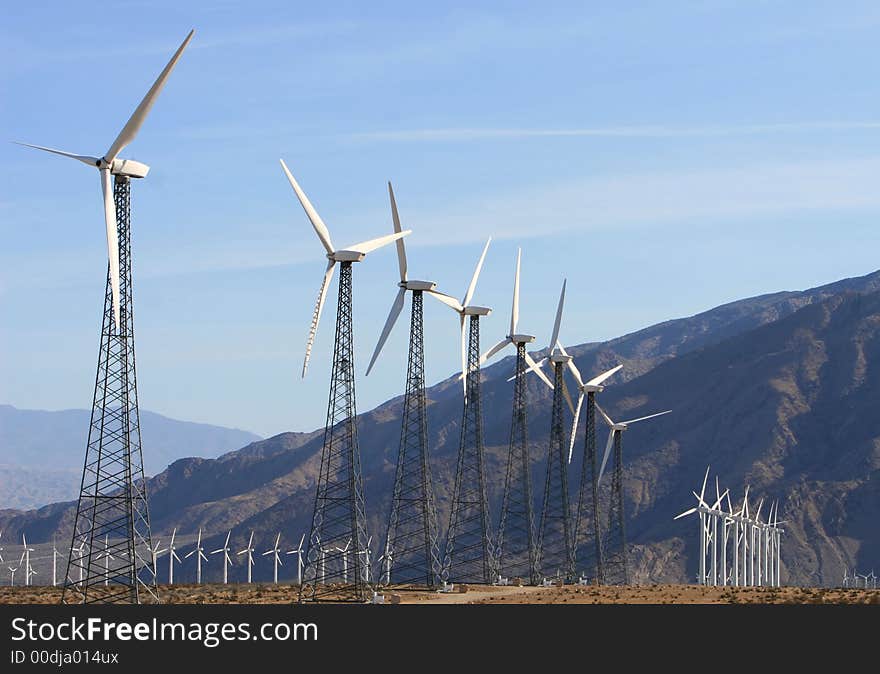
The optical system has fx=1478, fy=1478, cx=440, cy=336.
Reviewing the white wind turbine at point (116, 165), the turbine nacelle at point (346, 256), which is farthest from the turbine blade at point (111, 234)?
the turbine nacelle at point (346, 256)

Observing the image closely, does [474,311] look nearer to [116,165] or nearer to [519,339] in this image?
[519,339]

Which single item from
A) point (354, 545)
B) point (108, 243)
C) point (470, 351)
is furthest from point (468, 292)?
point (108, 243)

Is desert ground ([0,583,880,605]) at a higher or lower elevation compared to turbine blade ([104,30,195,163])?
lower

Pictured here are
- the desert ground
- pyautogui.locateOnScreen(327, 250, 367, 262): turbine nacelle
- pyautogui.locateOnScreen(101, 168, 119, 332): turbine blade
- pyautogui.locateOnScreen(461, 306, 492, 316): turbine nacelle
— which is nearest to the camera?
pyautogui.locateOnScreen(101, 168, 119, 332): turbine blade

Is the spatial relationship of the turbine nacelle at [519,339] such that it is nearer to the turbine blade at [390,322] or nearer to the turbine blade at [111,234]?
the turbine blade at [390,322]

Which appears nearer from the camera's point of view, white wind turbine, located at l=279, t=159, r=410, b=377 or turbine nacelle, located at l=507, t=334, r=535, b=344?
white wind turbine, located at l=279, t=159, r=410, b=377

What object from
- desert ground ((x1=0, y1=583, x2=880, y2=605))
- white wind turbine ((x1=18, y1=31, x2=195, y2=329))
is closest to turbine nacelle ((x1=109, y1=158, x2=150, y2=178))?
white wind turbine ((x1=18, y1=31, x2=195, y2=329))

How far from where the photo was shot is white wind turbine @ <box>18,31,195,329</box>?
214 ft

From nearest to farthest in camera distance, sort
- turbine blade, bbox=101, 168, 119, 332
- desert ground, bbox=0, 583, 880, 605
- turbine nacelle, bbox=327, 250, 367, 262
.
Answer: turbine blade, bbox=101, 168, 119, 332, turbine nacelle, bbox=327, 250, 367, 262, desert ground, bbox=0, 583, 880, 605

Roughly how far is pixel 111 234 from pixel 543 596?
142 ft

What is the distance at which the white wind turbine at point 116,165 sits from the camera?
214 ft

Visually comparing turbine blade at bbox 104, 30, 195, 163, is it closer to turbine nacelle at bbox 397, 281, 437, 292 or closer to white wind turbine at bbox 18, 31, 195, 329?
white wind turbine at bbox 18, 31, 195, 329
